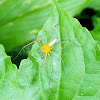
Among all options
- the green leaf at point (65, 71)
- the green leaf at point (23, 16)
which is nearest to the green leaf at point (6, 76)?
the green leaf at point (65, 71)

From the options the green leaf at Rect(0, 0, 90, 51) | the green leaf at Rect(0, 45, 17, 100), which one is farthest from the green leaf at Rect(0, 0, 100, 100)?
the green leaf at Rect(0, 0, 90, 51)

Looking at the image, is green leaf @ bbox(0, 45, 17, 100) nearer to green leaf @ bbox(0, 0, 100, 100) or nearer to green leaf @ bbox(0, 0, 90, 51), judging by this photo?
green leaf @ bbox(0, 0, 100, 100)

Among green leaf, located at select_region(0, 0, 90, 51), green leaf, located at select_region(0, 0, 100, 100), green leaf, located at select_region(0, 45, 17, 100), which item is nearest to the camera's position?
green leaf, located at select_region(0, 0, 100, 100)

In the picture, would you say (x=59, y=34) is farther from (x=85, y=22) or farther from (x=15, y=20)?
(x=85, y=22)

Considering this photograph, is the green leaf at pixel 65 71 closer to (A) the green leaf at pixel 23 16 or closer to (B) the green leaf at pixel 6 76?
(B) the green leaf at pixel 6 76

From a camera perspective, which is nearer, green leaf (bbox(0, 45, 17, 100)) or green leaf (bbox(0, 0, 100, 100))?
green leaf (bbox(0, 0, 100, 100))

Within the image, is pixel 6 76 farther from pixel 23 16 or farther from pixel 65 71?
pixel 23 16
